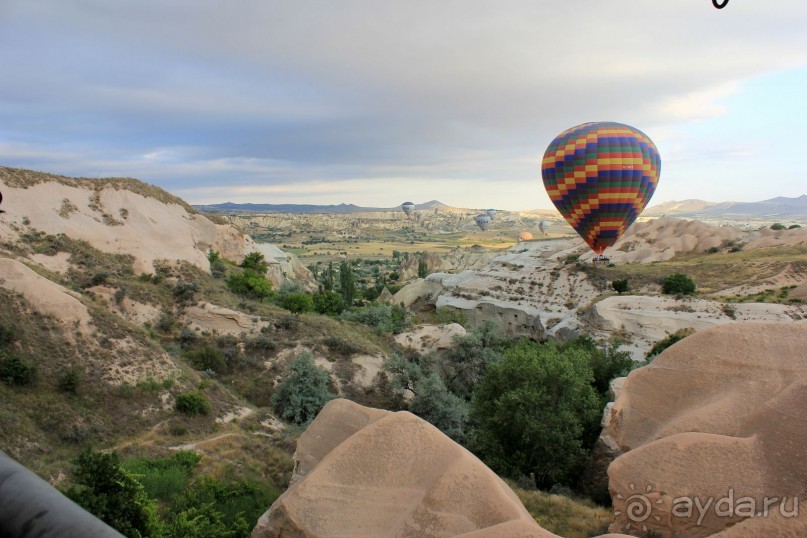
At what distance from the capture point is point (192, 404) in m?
18.2

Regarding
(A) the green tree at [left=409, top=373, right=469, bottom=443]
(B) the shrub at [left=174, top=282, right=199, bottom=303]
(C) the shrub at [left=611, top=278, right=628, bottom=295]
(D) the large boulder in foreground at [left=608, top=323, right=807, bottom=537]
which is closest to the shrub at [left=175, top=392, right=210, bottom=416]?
(A) the green tree at [left=409, top=373, right=469, bottom=443]

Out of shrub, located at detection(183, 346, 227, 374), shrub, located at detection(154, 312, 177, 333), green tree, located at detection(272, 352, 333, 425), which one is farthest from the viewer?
shrub, located at detection(154, 312, 177, 333)

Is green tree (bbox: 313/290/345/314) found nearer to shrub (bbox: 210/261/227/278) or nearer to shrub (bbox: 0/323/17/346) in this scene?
shrub (bbox: 210/261/227/278)

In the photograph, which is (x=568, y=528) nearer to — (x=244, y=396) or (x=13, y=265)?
(x=244, y=396)

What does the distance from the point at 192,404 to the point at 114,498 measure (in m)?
10.8

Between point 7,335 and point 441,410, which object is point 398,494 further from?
point 7,335

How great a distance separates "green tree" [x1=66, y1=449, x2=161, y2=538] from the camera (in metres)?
7.57

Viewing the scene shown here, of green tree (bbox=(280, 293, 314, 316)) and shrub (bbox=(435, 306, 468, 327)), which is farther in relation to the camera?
shrub (bbox=(435, 306, 468, 327))

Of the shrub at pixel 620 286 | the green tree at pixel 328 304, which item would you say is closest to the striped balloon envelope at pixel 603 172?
the shrub at pixel 620 286

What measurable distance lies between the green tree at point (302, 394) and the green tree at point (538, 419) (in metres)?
7.69

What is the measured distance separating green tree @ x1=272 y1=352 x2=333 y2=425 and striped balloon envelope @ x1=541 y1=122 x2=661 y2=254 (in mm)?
20423

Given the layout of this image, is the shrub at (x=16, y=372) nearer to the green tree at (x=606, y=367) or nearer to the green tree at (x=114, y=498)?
the green tree at (x=114, y=498)

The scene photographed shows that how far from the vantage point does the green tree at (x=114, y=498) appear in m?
7.57

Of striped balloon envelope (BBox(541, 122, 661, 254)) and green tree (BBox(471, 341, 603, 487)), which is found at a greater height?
striped balloon envelope (BBox(541, 122, 661, 254))
